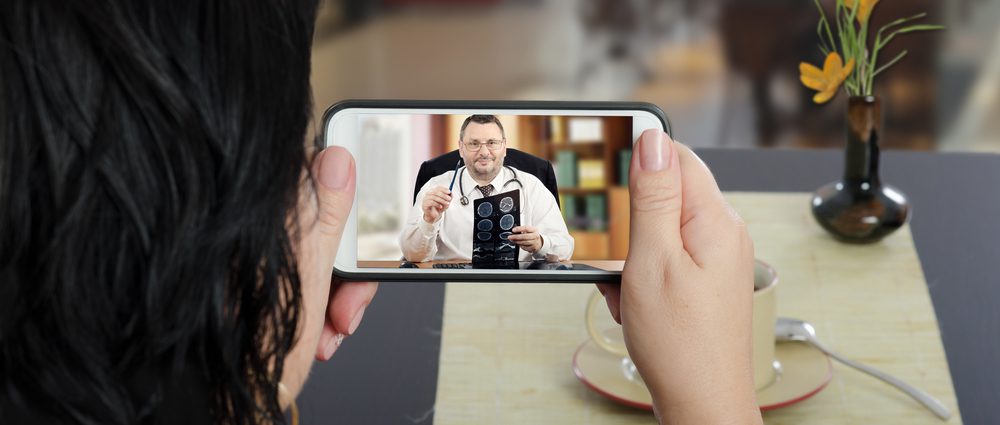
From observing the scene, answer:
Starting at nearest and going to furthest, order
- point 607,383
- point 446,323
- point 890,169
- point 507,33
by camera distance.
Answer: point 607,383 < point 446,323 < point 890,169 < point 507,33

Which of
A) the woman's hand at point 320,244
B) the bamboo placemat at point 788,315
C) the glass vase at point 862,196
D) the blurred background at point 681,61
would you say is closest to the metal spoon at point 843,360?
the bamboo placemat at point 788,315

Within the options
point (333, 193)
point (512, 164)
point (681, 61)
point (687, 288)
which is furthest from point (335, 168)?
point (681, 61)

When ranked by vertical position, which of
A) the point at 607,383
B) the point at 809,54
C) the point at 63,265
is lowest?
the point at 607,383

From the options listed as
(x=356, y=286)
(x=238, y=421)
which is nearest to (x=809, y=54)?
(x=356, y=286)

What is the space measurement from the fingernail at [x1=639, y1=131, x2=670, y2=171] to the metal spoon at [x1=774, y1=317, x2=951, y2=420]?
0.29m

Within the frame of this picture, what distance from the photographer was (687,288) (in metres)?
0.61

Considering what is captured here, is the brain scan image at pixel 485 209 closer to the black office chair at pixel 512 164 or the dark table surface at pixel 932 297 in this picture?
the black office chair at pixel 512 164

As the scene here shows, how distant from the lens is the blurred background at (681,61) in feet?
10.1

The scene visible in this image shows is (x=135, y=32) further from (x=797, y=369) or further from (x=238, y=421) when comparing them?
(x=797, y=369)

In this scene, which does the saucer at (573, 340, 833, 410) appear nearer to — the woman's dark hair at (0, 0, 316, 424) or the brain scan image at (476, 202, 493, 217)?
the brain scan image at (476, 202, 493, 217)

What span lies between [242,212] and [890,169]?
990 mm

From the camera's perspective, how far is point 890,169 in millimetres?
1225

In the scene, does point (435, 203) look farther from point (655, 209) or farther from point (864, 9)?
point (864, 9)

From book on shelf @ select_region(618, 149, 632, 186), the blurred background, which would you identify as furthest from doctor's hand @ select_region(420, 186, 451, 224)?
the blurred background
